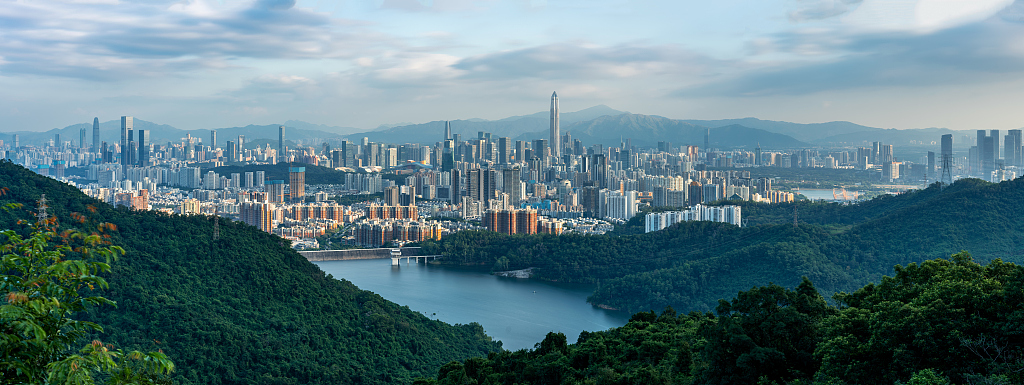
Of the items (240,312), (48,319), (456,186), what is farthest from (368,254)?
(48,319)

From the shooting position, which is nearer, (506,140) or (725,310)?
(725,310)

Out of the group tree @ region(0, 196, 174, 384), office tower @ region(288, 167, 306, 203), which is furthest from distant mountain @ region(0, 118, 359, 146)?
tree @ region(0, 196, 174, 384)

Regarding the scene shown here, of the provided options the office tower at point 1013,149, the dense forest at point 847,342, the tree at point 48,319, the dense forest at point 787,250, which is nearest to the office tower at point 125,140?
the dense forest at point 787,250

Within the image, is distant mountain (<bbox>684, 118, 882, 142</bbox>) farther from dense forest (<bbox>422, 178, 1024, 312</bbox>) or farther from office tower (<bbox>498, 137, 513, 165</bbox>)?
dense forest (<bbox>422, 178, 1024, 312</bbox>)

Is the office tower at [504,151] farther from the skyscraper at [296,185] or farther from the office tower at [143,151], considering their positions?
the office tower at [143,151]

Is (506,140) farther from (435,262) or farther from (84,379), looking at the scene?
(84,379)

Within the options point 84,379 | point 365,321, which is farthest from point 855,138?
point 84,379
